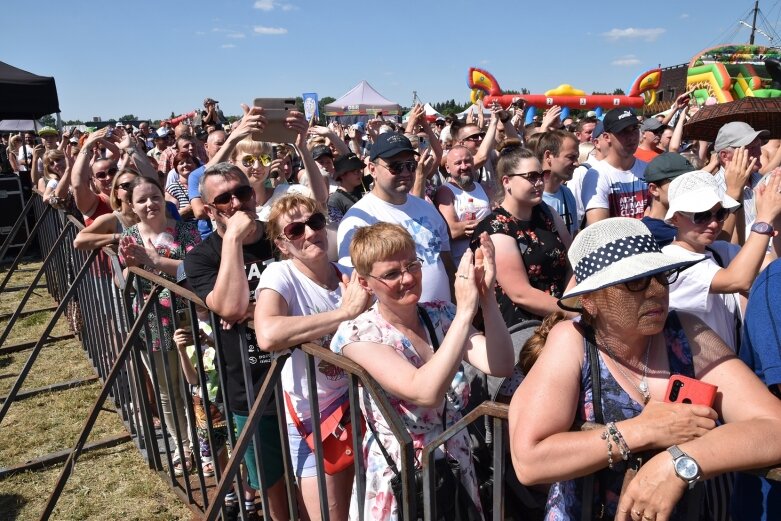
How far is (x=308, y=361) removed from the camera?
217 cm

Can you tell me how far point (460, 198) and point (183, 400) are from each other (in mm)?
2678

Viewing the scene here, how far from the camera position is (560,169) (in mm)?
4484

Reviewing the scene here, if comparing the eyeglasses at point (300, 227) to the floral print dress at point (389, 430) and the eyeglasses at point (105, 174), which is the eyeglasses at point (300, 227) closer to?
the floral print dress at point (389, 430)

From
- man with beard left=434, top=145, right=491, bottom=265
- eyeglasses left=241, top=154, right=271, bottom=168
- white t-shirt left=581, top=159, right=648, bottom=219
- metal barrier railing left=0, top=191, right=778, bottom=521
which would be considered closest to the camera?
metal barrier railing left=0, top=191, right=778, bottom=521

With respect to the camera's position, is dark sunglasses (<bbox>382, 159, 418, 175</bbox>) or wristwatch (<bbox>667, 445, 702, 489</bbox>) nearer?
wristwatch (<bbox>667, 445, 702, 489</bbox>)

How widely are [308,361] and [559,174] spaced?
9.93 ft

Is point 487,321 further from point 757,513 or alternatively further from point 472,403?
point 757,513

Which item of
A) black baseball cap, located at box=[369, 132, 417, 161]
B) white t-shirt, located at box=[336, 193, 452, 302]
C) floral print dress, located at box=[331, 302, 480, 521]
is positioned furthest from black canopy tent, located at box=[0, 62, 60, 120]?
floral print dress, located at box=[331, 302, 480, 521]

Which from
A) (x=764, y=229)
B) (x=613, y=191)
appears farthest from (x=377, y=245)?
(x=613, y=191)

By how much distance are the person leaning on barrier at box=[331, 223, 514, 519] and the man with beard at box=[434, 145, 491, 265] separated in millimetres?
2423

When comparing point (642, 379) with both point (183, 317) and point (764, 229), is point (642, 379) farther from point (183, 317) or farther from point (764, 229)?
point (183, 317)

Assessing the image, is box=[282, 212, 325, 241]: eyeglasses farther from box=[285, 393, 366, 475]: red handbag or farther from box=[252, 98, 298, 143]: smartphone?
box=[252, 98, 298, 143]: smartphone

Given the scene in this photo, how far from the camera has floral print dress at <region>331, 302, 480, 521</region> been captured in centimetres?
200

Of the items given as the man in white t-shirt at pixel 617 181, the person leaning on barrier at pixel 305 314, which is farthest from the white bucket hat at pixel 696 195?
the man in white t-shirt at pixel 617 181
